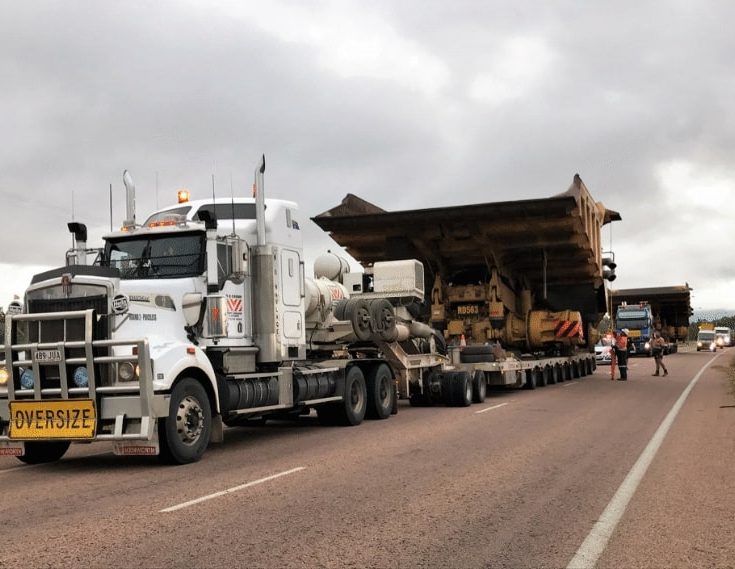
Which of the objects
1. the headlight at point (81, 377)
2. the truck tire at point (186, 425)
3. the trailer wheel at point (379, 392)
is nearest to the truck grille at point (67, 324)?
the headlight at point (81, 377)

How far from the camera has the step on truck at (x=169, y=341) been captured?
27.8 ft

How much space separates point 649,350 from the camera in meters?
47.5

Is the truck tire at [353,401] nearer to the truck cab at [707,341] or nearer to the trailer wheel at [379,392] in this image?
the trailer wheel at [379,392]

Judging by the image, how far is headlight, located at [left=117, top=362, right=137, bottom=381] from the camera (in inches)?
336

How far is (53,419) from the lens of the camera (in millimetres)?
8562

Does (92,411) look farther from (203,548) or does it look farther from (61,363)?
(203,548)

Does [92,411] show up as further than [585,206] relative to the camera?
No

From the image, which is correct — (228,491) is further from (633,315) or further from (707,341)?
(707,341)

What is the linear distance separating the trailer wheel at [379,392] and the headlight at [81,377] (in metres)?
6.11

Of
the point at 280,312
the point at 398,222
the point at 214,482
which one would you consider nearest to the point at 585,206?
the point at 398,222

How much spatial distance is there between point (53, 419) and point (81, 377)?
0.53m

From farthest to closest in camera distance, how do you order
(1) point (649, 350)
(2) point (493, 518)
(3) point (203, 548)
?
(1) point (649, 350) → (2) point (493, 518) → (3) point (203, 548)

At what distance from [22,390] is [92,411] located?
40.2 inches

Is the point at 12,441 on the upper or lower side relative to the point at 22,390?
lower
